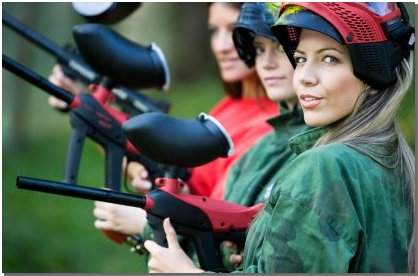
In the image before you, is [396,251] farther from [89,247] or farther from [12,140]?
[12,140]

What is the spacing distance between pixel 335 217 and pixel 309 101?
40cm

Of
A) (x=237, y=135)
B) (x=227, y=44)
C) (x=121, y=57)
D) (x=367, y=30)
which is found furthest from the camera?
(x=227, y=44)

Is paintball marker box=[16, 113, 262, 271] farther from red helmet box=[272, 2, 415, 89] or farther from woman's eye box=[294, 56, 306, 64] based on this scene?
red helmet box=[272, 2, 415, 89]

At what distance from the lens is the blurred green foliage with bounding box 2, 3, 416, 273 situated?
6578 millimetres

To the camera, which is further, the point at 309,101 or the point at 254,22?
the point at 254,22

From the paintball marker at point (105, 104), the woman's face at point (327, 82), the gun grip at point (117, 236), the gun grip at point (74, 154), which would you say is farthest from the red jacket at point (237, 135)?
the woman's face at point (327, 82)

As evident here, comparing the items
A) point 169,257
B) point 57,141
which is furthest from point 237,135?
point 57,141

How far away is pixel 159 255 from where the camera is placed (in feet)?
8.61

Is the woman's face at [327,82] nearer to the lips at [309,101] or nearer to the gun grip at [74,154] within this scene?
the lips at [309,101]

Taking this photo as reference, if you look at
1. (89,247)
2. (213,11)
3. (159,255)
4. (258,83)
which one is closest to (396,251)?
(159,255)

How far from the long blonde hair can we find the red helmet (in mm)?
38

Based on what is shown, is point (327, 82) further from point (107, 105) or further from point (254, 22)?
point (107, 105)

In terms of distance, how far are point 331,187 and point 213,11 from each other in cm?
209

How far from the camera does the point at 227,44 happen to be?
13.2ft
